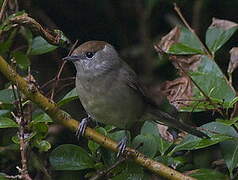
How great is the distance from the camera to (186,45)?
3.33m

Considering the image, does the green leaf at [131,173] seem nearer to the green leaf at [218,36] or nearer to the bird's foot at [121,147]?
the bird's foot at [121,147]

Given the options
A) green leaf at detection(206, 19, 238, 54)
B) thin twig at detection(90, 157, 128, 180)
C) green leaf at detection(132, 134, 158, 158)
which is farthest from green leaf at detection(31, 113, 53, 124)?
green leaf at detection(206, 19, 238, 54)

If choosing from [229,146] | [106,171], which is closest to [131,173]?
[106,171]

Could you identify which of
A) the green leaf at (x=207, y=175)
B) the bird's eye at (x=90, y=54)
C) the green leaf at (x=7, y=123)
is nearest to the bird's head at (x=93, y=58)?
the bird's eye at (x=90, y=54)

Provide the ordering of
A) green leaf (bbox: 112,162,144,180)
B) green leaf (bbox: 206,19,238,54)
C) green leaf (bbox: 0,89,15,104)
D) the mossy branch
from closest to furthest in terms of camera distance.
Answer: the mossy branch, green leaf (bbox: 112,162,144,180), green leaf (bbox: 0,89,15,104), green leaf (bbox: 206,19,238,54)

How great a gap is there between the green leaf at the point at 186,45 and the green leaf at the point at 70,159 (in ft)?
2.72

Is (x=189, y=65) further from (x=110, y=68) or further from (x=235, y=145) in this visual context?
(x=235, y=145)

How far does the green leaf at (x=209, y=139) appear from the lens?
2730mm

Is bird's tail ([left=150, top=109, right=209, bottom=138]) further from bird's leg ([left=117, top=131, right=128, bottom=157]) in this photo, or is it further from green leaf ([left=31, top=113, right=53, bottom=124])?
green leaf ([left=31, top=113, right=53, bottom=124])

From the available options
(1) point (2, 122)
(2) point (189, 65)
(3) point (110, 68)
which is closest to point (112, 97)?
(3) point (110, 68)

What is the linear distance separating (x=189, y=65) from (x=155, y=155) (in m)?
0.79

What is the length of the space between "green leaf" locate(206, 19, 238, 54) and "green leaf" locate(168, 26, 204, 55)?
7 centimetres

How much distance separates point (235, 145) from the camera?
285 cm

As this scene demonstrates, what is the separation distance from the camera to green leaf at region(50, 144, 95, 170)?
9.05ft
